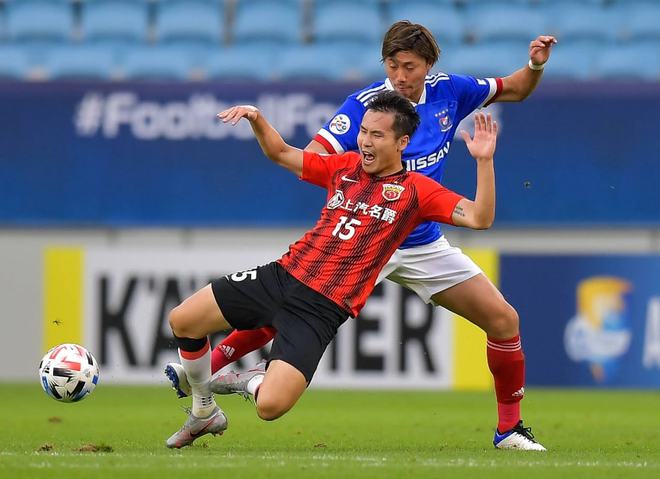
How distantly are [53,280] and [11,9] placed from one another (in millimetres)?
3593

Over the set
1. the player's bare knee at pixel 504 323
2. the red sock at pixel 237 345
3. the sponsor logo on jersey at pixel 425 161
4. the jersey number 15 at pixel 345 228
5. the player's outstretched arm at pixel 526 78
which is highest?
the player's outstretched arm at pixel 526 78

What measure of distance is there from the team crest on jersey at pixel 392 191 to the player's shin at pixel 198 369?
1.18m

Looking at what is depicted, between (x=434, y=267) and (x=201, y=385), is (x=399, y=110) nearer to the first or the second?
(x=434, y=267)

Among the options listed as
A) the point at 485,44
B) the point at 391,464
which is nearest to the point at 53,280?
the point at 485,44

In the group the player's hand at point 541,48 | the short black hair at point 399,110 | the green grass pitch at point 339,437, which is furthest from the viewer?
the player's hand at point 541,48

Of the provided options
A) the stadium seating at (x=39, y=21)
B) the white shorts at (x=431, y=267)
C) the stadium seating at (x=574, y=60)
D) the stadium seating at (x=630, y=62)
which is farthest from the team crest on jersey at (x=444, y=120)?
the stadium seating at (x=39, y=21)

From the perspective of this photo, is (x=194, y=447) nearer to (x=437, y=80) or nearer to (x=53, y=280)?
(x=437, y=80)

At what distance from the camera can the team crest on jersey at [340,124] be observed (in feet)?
23.6

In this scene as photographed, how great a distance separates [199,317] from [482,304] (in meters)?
1.48

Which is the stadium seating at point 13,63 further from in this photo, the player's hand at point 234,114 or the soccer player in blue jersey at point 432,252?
the player's hand at point 234,114

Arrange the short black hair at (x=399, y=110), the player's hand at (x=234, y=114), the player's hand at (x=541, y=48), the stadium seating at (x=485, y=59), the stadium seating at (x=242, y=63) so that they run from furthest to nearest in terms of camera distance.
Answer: the stadium seating at (x=242, y=63), the stadium seating at (x=485, y=59), the player's hand at (x=541, y=48), the short black hair at (x=399, y=110), the player's hand at (x=234, y=114)

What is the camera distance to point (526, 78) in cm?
755

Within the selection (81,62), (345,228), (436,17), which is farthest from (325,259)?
(436,17)

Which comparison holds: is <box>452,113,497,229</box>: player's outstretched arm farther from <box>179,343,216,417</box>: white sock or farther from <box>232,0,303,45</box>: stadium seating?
<box>232,0,303,45</box>: stadium seating
